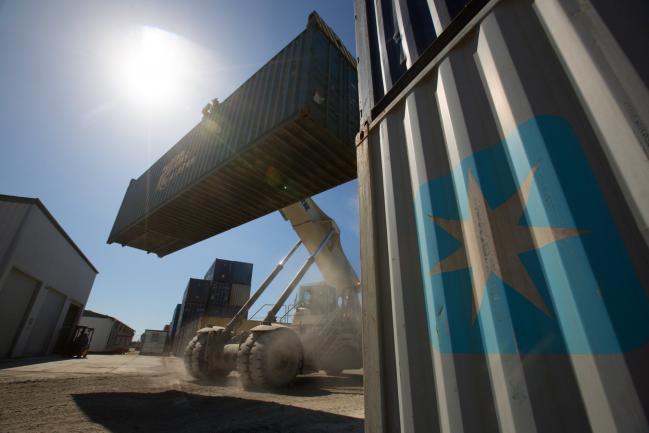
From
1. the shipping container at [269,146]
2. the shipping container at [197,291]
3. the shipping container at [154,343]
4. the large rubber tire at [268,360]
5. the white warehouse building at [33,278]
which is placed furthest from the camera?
the shipping container at [154,343]

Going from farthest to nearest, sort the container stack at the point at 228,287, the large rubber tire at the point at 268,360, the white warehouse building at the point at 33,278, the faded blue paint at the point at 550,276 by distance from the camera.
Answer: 1. the container stack at the point at 228,287
2. the white warehouse building at the point at 33,278
3. the large rubber tire at the point at 268,360
4. the faded blue paint at the point at 550,276

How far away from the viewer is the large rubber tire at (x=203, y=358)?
927 cm

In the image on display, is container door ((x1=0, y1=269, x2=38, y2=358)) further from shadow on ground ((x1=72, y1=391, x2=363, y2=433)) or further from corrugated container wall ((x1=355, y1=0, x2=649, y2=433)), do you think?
corrugated container wall ((x1=355, y1=0, x2=649, y2=433))

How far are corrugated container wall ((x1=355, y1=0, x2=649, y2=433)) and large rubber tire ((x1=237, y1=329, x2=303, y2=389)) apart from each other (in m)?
6.28

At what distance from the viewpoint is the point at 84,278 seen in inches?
878

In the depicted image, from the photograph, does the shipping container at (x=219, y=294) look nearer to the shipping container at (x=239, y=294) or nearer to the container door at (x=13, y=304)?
the shipping container at (x=239, y=294)

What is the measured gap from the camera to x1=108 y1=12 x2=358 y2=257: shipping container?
20.6ft

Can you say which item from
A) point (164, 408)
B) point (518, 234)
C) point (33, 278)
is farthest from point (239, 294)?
point (518, 234)

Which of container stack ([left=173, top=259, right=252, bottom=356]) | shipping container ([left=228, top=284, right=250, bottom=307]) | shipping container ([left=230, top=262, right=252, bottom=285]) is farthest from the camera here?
shipping container ([left=230, top=262, right=252, bottom=285])

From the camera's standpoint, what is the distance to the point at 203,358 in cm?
924

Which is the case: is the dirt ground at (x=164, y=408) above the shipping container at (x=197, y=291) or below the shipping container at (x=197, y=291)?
below

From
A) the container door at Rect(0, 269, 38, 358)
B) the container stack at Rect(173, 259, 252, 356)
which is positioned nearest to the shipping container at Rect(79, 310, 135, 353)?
the container stack at Rect(173, 259, 252, 356)

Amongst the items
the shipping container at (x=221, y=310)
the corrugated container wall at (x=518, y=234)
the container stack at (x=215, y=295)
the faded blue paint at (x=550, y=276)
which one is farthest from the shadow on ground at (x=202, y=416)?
the shipping container at (x=221, y=310)

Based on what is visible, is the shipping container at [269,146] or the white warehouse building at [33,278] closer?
the shipping container at [269,146]
